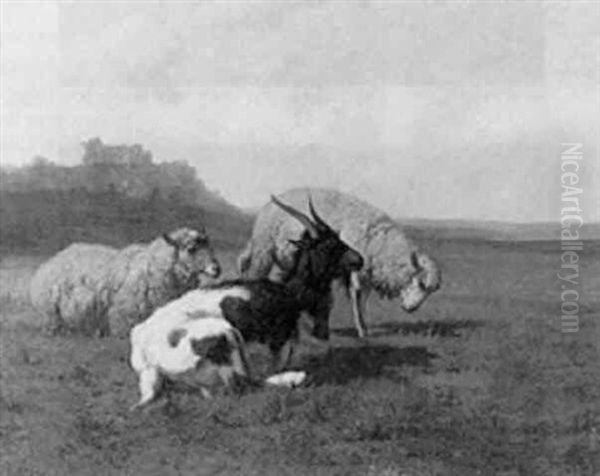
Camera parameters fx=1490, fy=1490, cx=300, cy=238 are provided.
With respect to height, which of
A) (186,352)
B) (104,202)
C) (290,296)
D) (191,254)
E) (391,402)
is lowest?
(391,402)

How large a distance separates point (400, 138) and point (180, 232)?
631mm

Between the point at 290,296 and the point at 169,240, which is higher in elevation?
the point at 169,240

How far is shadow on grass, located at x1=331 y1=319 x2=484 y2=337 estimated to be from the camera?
386cm

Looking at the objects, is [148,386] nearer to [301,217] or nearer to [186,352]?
[186,352]

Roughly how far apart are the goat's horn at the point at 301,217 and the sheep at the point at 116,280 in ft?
0.71

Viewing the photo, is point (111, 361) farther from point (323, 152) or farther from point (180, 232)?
point (323, 152)

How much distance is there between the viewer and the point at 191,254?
3926mm

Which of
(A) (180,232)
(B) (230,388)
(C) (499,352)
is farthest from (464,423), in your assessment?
(A) (180,232)

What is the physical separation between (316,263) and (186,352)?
41cm

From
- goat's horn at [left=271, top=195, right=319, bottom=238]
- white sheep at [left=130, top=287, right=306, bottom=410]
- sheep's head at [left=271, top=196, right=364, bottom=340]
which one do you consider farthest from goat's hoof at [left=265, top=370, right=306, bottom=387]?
goat's horn at [left=271, top=195, right=319, bottom=238]

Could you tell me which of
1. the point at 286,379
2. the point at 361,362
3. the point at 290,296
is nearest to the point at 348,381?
the point at 361,362

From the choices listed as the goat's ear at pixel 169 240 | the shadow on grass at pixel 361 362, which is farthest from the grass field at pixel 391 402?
the goat's ear at pixel 169 240

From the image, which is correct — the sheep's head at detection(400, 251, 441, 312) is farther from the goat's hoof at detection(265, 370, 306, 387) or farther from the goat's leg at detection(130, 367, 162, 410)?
the goat's leg at detection(130, 367, 162, 410)

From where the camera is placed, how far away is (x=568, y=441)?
3.76 metres
